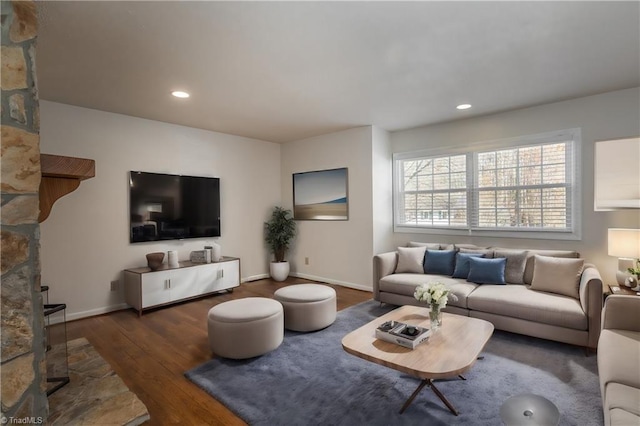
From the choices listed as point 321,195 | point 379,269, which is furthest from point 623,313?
point 321,195

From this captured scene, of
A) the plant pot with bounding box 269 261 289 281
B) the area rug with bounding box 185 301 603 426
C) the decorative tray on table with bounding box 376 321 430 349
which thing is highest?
the decorative tray on table with bounding box 376 321 430 349

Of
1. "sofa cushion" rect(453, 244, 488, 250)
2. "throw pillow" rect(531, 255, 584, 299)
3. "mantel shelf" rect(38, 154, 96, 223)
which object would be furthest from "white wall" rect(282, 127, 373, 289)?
"mantel shelf" rect(38, 154, 96, 223)

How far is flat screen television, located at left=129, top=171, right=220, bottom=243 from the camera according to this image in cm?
420

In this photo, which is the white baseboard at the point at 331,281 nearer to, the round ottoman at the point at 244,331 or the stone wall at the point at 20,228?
the round ottoman at the point at 244,331

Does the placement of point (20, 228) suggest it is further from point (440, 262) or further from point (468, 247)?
point (468, 247)

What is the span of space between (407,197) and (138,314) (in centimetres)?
409

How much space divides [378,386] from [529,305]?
5.56 feet

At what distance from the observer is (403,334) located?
83.3 inches

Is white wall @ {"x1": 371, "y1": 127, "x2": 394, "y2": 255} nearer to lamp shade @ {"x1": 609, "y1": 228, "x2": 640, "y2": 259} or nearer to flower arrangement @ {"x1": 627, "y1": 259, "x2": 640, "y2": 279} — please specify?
lamp shade @ {"x1": 609, "y1": 228, "x2": 640, "y2": 259}

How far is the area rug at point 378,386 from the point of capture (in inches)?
76.4

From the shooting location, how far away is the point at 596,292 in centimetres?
262

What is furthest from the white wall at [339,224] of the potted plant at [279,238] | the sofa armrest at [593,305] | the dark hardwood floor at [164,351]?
the sofa armrest at [593,305]

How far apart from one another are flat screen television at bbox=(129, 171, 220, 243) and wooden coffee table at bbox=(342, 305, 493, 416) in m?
3.31

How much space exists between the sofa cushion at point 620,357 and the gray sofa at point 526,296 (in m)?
0.60
